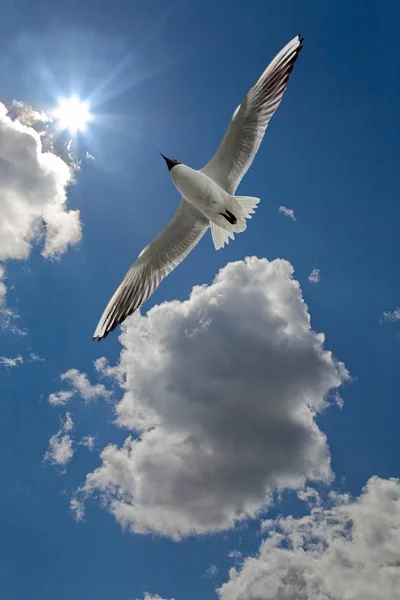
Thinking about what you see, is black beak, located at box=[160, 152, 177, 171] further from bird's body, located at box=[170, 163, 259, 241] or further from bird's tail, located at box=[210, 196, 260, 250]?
bird's tail, located at box=[210, 196, 260, 250]

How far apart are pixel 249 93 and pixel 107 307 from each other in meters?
4.87

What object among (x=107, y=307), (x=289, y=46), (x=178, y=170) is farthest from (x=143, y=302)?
(x=289, y=46)

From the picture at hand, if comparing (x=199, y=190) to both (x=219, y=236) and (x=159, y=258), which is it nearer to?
(x=219, y=236)

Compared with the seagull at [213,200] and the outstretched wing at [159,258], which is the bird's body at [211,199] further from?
the outstretched wing at [159,258]

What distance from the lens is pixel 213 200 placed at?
9.02 meters

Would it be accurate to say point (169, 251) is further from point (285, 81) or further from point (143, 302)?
point (285, 81)

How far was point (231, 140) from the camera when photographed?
366 inches

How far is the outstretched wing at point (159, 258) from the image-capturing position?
10031mm

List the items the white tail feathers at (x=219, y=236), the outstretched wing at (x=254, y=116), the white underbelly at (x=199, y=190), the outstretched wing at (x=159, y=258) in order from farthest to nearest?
the outstretched wing at (x=159, y=258), the white tail feathers at (x=219, y=236), the white underbelly at (x=199, y=190), the outstretched wing at (x=254, y=116)

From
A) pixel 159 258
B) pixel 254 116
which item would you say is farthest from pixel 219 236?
pixel 254 116

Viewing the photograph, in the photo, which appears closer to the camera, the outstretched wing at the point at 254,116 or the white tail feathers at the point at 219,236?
the outstretched wing at the point at 254,116

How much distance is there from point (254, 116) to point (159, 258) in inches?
A: 131

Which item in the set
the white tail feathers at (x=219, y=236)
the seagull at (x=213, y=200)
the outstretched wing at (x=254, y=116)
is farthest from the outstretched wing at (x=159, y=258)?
the outstretched wing at (x=254, y=116)

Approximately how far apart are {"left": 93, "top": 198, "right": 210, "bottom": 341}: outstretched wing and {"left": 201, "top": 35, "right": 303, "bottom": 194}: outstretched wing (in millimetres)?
1153
